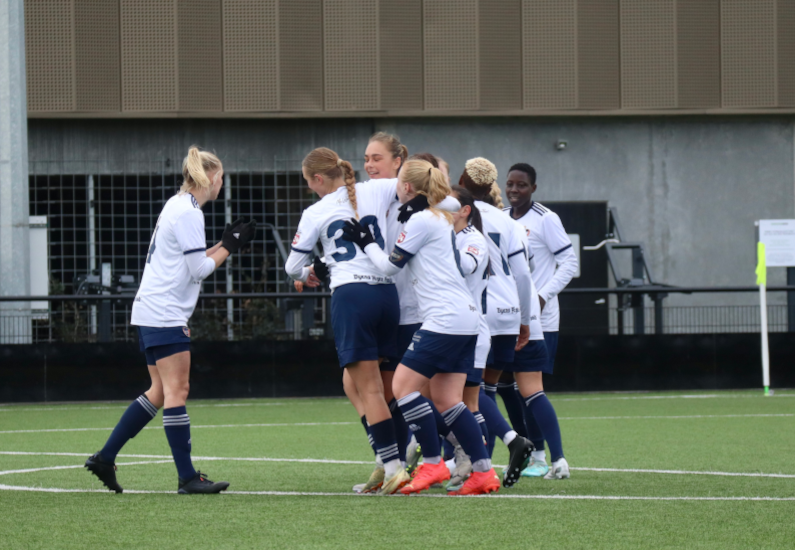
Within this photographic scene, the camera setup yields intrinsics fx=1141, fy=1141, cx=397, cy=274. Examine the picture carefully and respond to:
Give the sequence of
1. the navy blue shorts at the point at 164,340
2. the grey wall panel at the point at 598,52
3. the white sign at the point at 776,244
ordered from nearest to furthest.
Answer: the navy blue shorts at the point at 164,340
the white sign at the point at 776,244
the grey wall panel at the point at 598,52

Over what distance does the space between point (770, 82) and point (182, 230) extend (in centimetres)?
1581

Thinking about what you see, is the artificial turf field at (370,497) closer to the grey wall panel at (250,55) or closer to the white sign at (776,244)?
the white sign at (776,244)

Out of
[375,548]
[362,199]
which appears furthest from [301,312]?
[375,548]

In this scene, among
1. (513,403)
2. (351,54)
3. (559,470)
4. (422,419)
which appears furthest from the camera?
(351,54)

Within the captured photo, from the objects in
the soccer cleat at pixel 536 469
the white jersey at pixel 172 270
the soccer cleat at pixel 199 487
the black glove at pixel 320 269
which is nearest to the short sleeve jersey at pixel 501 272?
the soccer cleat at pixel 536 469

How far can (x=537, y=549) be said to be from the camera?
162 inches

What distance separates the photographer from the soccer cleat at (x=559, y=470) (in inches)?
254

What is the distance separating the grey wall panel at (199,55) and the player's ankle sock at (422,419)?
1367cm

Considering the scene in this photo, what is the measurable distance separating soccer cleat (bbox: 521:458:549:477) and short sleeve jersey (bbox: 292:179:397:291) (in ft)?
5.61

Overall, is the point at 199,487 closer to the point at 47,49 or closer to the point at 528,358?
the point at 528,358

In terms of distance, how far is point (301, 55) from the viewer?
1867 centimetres

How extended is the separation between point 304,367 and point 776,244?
20.9 ft

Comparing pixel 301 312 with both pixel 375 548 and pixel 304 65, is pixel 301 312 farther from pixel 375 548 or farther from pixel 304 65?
pixel 375 548

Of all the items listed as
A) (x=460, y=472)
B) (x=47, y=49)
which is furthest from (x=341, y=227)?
(x=47, y=49)
